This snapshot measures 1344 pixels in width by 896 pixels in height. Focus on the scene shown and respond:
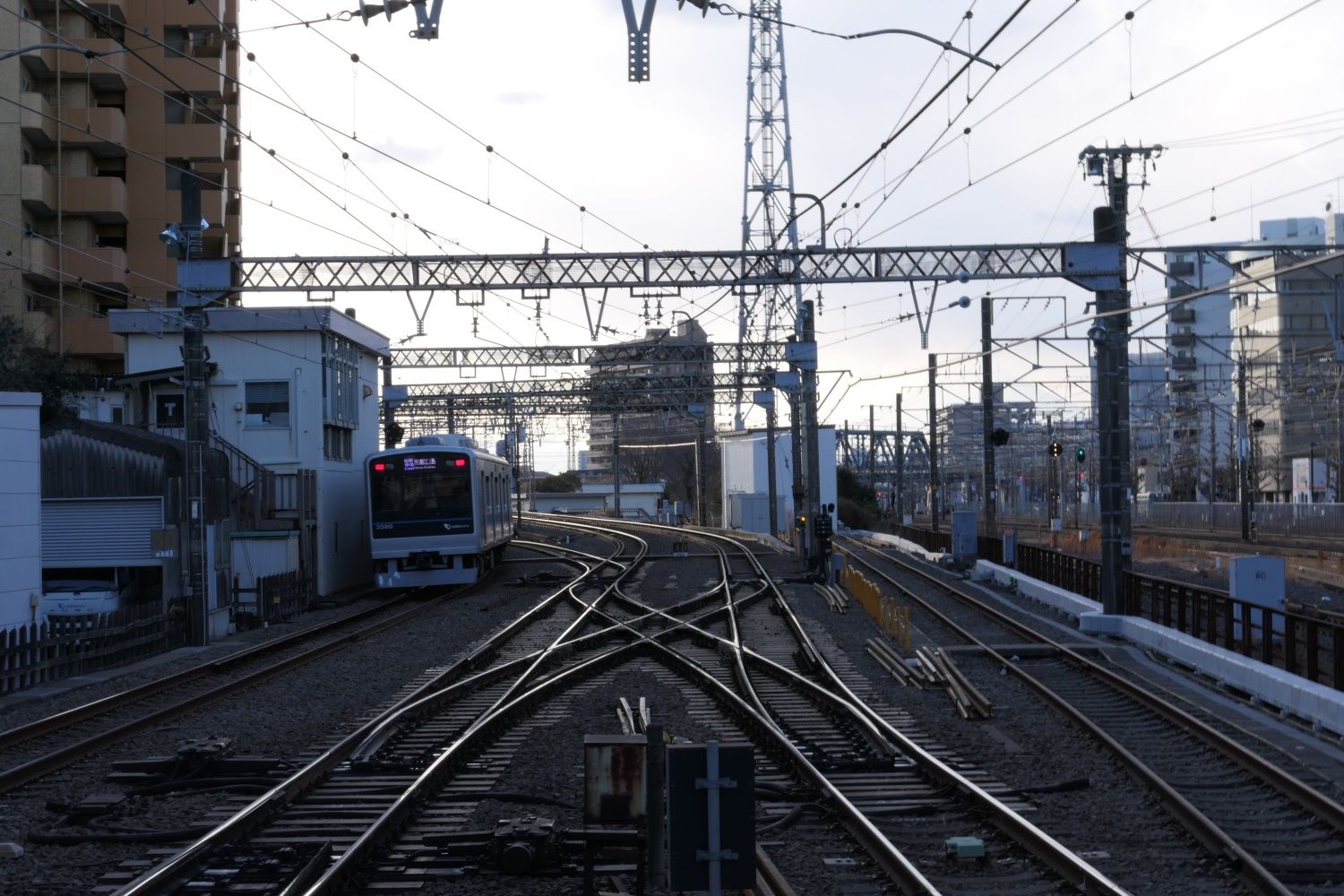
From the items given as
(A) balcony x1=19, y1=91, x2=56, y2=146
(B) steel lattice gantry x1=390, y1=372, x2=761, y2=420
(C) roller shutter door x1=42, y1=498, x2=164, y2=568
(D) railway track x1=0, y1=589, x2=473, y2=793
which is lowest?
(D) railway track x1=0, y1=589, x2=473, y2=793

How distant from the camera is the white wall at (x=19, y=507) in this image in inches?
722

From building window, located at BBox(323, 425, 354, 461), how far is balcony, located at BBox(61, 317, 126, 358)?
12441 mm

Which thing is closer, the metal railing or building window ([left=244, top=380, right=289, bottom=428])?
the metal railing

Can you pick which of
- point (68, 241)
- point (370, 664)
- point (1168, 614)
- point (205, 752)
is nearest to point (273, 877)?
point (205, 752)

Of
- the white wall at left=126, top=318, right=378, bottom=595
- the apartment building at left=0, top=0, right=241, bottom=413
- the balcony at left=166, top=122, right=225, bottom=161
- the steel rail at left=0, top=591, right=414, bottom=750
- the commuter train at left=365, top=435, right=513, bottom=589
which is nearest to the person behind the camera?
the steel rail at left=0, top=591, right=414, bottom=750

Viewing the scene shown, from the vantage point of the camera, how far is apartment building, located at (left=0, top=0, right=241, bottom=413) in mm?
41312

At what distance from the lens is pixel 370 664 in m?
18.0

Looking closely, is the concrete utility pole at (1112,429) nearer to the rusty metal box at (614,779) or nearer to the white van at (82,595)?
the rusty metal box at (614,779)

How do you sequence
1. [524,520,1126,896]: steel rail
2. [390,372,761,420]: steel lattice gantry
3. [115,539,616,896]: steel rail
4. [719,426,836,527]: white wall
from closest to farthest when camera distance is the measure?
[524,520,1126,896]: steel rail → [115,539,616,896]: steel rail → [390,372,761,420]: steel lattice gantry → [719,426,836,527]: white wall

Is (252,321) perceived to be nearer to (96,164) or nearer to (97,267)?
(97,267)

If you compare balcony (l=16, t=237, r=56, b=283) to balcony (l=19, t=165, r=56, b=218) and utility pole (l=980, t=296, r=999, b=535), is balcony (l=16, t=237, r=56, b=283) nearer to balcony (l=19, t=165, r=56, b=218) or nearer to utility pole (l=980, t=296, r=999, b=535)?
balcony (l=19, t=165, r=56, b=218)

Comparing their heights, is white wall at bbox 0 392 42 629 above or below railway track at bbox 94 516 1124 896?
above

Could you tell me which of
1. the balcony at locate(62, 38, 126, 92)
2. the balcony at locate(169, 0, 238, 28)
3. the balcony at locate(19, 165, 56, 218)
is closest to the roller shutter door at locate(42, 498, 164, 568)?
the balcony at locate(19, 165, 56, 218)

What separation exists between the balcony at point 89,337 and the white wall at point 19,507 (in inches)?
1039
